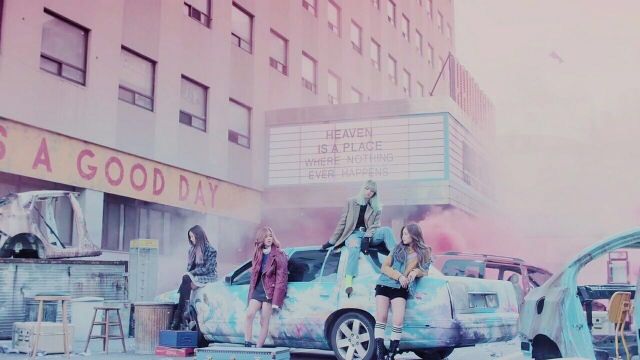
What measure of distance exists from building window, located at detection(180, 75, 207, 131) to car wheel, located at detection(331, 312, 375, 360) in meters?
13.0

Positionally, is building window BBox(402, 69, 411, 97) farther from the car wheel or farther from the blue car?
the car wheel

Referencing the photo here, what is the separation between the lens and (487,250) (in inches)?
989

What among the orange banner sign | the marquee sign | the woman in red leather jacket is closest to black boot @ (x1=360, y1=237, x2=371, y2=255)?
the woman in red leather jacket

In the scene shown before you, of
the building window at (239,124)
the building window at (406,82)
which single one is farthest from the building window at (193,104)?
the building window at (406,82)

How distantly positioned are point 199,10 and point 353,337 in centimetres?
1514

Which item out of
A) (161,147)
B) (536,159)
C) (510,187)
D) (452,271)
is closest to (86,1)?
(161,147)

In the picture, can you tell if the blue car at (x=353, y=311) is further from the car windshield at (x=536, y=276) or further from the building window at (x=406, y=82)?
the building window at (x=406, y=82)

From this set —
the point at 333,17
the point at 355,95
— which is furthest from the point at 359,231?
the point at 355,95

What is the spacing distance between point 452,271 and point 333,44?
1778 centimetres

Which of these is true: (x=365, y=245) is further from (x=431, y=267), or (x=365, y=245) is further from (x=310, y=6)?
(x=310, y=6)

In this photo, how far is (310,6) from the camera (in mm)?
28562

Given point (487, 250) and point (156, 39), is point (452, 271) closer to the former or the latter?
point (156, 39)

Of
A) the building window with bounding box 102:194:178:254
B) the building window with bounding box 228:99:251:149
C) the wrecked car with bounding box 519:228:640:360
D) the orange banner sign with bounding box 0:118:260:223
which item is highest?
the building window with bounding box 228:99:251:149

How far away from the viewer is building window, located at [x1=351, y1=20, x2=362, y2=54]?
32188 millimetres
